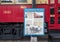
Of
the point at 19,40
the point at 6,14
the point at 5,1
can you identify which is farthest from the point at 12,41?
the point at 5,1

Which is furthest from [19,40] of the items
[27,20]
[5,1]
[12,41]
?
[5,1]

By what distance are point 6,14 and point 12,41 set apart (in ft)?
4.21

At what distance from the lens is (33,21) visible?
8.70m

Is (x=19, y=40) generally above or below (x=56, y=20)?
below

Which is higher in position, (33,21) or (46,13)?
(46,13)

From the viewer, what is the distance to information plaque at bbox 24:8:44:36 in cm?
866

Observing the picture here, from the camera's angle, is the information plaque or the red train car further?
the red train car

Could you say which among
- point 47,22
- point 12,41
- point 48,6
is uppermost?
point 48,6

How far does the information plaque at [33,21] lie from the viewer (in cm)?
866

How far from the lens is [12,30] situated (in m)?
9.63

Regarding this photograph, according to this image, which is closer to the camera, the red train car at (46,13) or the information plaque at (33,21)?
the information plaque at (33,21)

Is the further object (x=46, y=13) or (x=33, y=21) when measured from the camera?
(x=46, y=13)

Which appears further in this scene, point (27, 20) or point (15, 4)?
point (15, 4)

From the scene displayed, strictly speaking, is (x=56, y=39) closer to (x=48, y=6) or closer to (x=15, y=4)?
(x=48, y=6)
